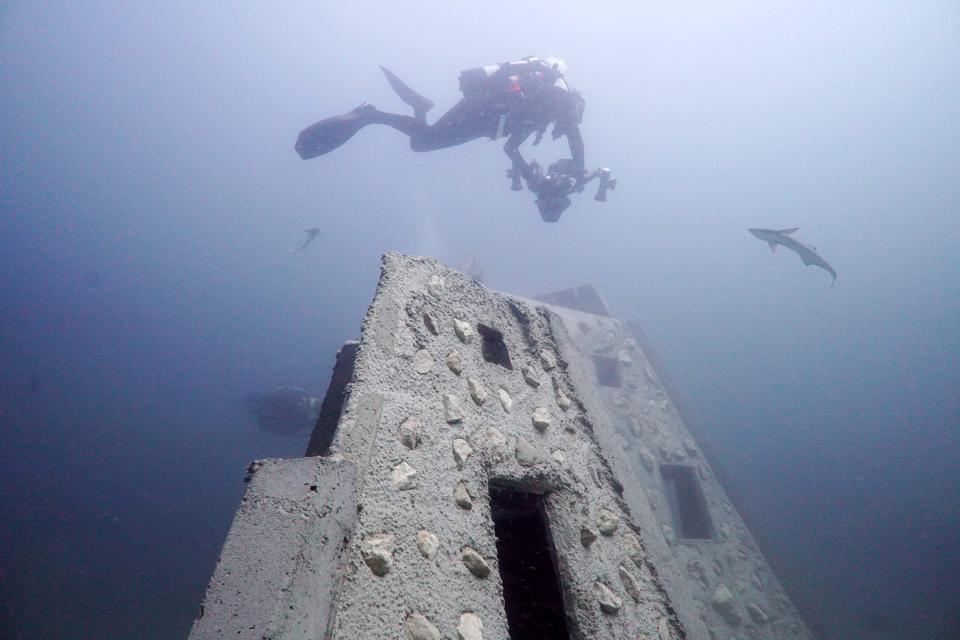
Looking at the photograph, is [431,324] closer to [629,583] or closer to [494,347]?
[494,347]

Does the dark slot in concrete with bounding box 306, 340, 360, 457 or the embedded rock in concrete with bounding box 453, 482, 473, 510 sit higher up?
the dark slot in concrete with bounding box 306, 340, 360, 457

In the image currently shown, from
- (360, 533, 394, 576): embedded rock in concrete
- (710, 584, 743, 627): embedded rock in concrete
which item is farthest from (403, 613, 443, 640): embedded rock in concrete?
(710, 584, 743, 627): embedded rock in concrete

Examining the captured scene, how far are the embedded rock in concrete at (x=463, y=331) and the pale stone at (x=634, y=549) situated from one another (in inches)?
53.4

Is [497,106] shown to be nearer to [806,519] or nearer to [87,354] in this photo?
[806,519]

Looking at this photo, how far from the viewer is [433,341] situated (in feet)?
6.73

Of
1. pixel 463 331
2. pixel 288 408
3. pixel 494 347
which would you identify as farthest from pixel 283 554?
pixel 288 408

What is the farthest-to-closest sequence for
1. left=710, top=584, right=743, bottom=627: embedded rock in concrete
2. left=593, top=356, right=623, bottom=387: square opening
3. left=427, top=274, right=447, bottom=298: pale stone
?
1. left=593, top=356, right=623, bottom=387: square opening
2. left=710, top=584, right=743, bottom=627: embedded rock in concrete
3. left=427, top=274, right=447, bottom=298: pale stone

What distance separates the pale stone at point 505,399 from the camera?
7.09ft

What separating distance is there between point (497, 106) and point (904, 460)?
73358 millimetres

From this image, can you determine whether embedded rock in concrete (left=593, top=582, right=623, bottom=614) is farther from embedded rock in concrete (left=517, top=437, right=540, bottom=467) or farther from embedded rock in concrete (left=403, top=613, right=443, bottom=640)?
embedded rock in concrete (left=403, top=613, right=443, bottom=640)

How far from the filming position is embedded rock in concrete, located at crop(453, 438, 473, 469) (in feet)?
5.78

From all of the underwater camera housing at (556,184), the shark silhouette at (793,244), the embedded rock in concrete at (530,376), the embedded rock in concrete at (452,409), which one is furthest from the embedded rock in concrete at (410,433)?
the shark silhouette at (793,244)

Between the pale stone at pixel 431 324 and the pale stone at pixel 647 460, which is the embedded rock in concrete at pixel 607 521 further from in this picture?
the pale stone at pixel 647 460

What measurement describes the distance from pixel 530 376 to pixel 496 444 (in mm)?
593
